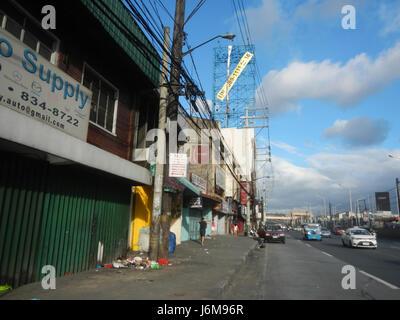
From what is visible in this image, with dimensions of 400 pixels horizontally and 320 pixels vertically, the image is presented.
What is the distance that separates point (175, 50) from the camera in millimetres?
9586

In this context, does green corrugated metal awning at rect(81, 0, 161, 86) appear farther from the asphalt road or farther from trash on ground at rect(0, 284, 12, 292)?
the asphalt road

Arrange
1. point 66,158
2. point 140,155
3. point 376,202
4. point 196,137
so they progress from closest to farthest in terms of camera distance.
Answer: point 66,158
point 140,155
point 196,137
point 376,202

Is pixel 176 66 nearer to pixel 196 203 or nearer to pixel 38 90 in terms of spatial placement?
pixel 38 90

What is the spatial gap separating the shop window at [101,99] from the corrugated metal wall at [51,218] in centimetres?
181

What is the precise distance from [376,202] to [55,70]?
86.3 m

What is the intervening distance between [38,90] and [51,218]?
9.62 feet

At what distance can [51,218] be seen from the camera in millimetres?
6625

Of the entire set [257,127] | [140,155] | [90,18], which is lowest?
[140,155]

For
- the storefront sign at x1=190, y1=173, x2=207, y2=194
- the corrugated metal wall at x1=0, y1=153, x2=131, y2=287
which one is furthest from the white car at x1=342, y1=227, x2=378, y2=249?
the corrugated metal wall at x1=0, y1=153, x2=131, y2=287

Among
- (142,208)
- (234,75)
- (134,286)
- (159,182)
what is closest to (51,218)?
(134,286)

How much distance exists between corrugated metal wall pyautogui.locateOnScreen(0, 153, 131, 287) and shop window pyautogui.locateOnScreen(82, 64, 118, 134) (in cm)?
181

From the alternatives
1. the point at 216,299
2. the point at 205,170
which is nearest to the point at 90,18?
the point at 216,299

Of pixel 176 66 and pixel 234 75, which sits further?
pixel 234 75
